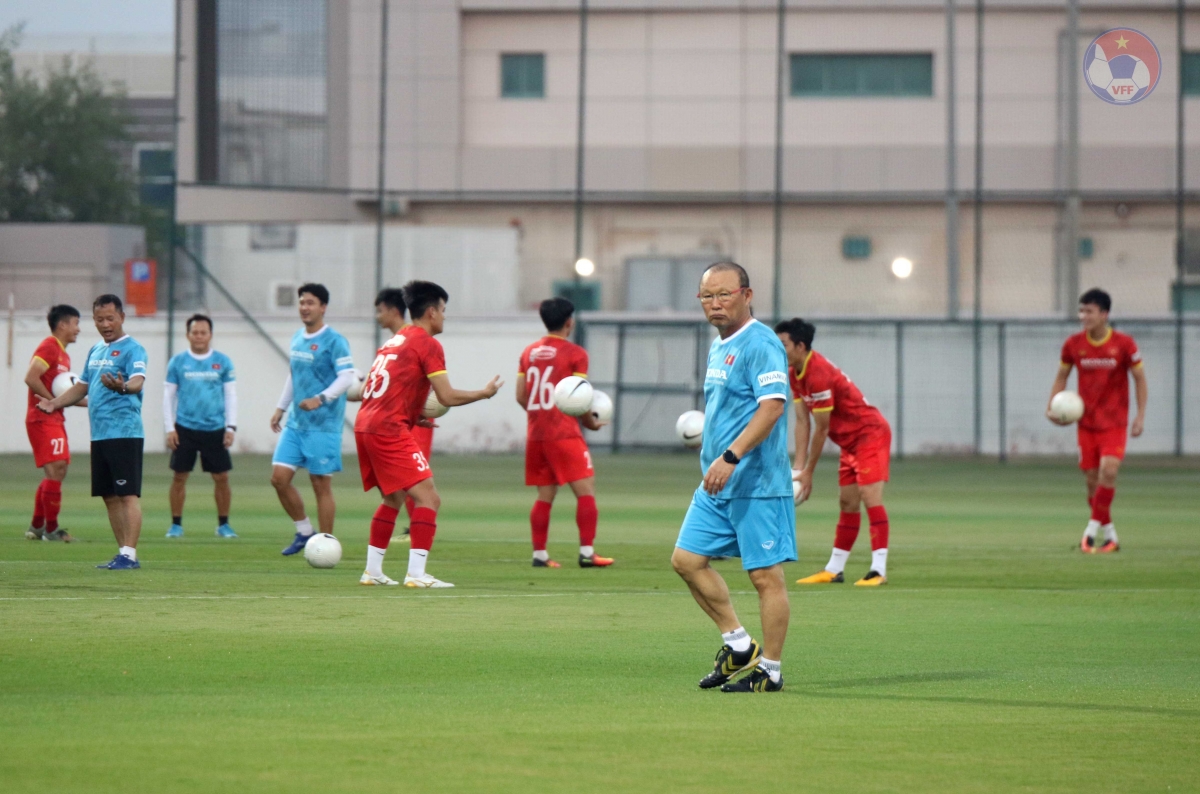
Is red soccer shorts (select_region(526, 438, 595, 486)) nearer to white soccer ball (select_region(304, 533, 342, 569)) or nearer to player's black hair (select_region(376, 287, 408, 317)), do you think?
player's black hair (select_region(376, 287, 408, 317))

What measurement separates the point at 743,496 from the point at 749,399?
0.47m

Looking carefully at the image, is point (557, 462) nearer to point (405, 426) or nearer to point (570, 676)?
point (405, 426)

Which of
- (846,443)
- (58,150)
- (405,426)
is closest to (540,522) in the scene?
(405,426)

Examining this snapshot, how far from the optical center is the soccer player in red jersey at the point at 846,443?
499 inches

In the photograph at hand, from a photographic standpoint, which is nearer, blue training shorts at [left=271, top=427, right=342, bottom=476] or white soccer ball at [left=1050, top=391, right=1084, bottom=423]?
blue training shorts at [left=271, top=427, right=342, bottom=476]

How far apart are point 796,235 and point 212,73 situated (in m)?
15.6

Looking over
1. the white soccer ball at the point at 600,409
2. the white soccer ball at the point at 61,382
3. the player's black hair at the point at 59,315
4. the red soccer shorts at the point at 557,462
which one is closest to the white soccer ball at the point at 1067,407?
the red soccer shorts at the point at 557,462

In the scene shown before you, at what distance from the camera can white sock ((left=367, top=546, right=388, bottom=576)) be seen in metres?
11.8

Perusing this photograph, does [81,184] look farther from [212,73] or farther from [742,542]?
[742,542]

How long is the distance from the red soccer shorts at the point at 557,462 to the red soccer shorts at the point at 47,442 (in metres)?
4.72

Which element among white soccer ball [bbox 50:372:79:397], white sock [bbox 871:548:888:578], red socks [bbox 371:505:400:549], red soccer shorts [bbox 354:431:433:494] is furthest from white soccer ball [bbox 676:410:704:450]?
white soccer ball [bbox 50:372:79:397]

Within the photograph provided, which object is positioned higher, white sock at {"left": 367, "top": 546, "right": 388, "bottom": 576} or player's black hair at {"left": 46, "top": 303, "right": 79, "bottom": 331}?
player's black hair at {"left": 46, "top": 303, "right": 79, "bottom": 331}

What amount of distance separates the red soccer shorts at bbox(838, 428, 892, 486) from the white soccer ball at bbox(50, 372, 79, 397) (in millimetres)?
7123

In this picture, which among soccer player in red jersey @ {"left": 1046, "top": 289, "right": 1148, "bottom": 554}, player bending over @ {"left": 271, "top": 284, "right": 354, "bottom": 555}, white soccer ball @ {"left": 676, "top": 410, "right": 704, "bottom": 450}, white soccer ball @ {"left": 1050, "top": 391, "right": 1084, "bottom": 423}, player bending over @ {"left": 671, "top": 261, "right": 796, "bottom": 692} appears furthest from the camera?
white soccer ball @ {"left": 1050, "top": 391, "right": 1084, "bottom": 423}
